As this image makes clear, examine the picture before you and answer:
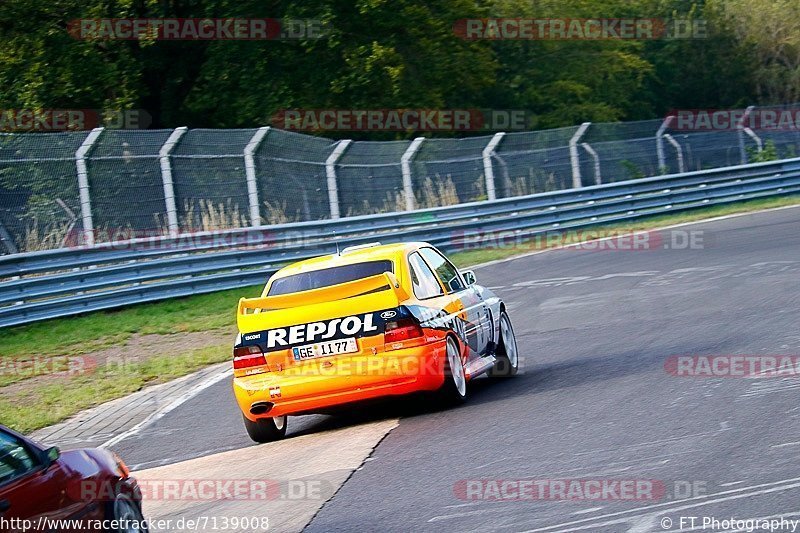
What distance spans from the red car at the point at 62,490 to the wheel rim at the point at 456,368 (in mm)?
3848

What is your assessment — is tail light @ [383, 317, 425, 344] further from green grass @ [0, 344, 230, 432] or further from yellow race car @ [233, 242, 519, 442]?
green grass @ [0, 344, 230, 432]

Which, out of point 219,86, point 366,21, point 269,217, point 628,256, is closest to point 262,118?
point 219,86

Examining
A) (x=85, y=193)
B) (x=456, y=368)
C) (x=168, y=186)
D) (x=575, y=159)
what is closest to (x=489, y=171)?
(x=575, y=159)

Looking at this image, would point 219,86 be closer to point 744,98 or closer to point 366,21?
point 366,21

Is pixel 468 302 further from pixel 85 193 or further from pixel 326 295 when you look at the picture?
pixel 85 193

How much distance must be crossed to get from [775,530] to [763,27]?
5122cm

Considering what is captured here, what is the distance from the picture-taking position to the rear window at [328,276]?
10.3 metres

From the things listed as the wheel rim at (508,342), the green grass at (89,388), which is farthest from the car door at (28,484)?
the wheel rim at (508,342)

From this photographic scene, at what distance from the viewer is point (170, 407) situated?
12.0 metres

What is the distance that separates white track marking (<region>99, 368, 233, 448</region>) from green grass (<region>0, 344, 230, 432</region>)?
0.71 m

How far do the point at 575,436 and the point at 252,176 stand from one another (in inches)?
601

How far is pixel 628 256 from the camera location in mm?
21531

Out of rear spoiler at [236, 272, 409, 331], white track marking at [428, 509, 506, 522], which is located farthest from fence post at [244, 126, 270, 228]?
white track marking at [428, 509, 506, 522]

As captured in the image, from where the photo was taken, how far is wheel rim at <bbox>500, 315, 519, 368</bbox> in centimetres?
1164
